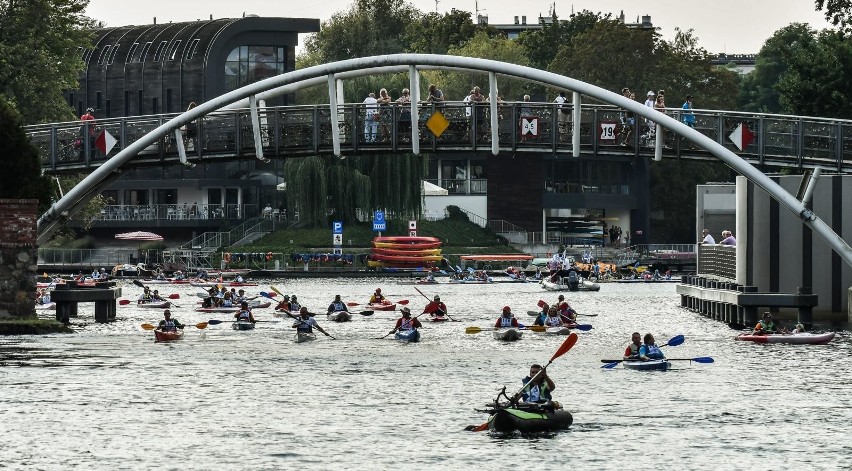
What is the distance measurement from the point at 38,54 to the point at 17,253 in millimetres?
32774

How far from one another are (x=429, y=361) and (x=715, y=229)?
3454cm

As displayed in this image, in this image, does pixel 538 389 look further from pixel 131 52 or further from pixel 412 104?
pixel 131 52

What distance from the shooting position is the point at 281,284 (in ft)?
378

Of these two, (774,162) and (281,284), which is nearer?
(774,162)

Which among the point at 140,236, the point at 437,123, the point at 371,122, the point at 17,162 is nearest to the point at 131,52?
the point at 140,236

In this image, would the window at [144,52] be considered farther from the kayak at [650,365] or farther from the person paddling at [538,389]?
the person paddling at [538,389]

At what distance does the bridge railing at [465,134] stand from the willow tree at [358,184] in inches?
2190

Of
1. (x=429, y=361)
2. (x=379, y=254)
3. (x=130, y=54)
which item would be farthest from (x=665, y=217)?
(x=429, y=361)

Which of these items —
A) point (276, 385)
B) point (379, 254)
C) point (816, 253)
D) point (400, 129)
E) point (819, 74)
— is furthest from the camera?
point (379, 254)

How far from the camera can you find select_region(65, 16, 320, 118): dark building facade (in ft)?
472

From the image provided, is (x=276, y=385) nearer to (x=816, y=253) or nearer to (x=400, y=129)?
(x=400, y=129)

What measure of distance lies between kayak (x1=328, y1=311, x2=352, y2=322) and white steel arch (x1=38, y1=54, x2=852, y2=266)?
12777 mm

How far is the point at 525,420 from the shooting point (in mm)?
42312

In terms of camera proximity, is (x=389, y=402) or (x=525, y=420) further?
(x=389, y=402)
